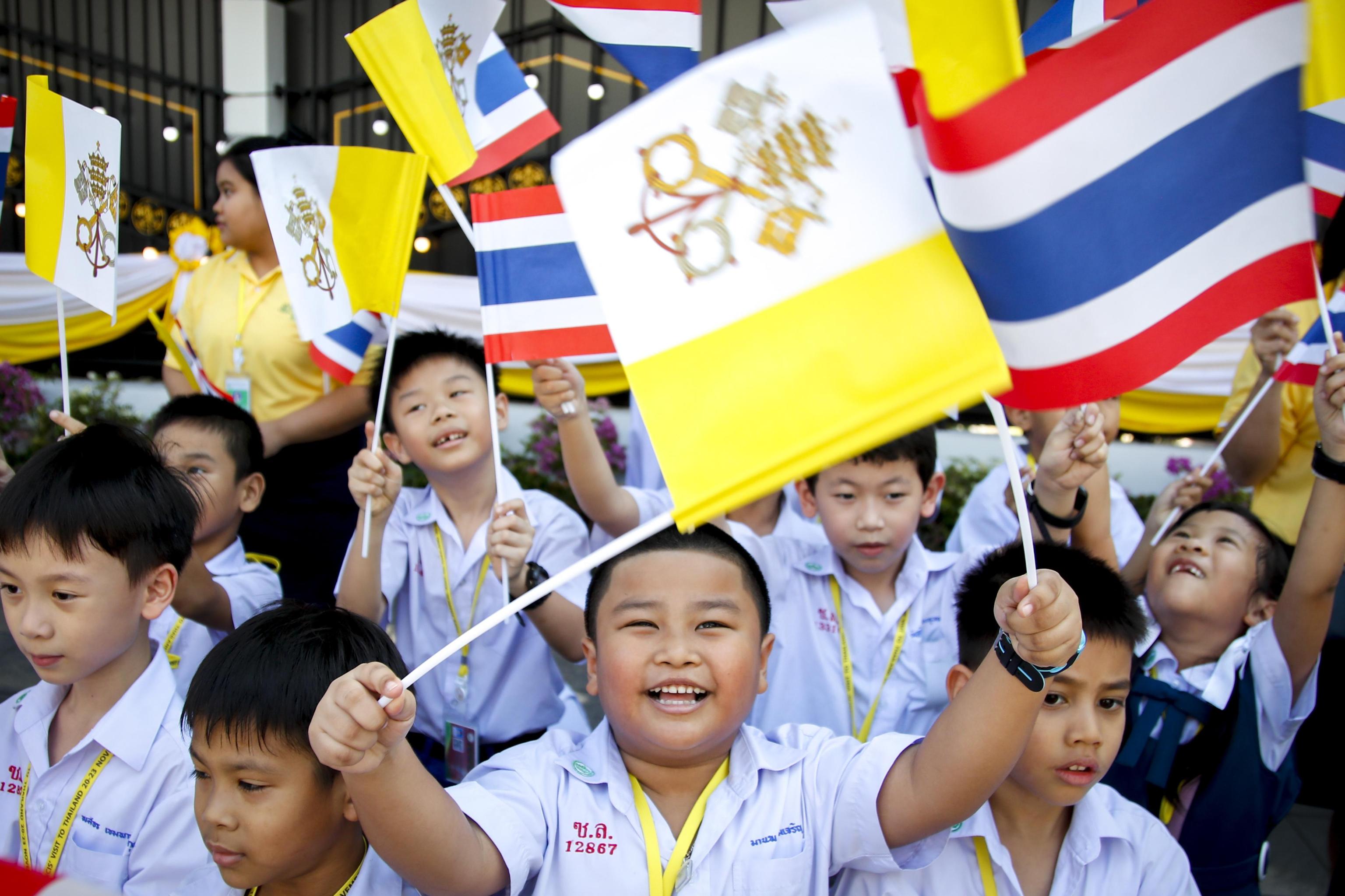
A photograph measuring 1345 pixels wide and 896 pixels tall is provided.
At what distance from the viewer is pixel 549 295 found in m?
2.10

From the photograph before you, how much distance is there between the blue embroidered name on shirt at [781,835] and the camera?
149 cm

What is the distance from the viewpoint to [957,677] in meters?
1.70

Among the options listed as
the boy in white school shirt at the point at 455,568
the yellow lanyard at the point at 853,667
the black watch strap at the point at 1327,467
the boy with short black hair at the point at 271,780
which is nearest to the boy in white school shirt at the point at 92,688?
the boy with short black hair at the point at 271,780

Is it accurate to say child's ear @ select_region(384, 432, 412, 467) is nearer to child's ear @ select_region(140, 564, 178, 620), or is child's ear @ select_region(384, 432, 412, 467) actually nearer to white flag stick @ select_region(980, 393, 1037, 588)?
child's ear @ select_region(140, 564, 178, 620)

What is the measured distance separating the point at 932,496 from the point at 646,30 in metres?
1.32

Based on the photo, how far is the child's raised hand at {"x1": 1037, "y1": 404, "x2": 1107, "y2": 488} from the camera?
5.82 feet

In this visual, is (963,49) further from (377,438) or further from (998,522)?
(998,522)

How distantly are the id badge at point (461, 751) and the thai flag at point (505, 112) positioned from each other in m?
1.31

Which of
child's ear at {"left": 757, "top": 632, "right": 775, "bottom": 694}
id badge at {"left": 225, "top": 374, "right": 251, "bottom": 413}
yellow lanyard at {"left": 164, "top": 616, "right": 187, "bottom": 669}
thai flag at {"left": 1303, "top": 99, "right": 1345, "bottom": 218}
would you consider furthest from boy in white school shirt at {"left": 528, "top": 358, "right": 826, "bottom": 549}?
thai flag at {"left": 1303, "top": 99, "right": 1345, "bottom": 218}

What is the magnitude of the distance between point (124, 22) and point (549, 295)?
7.31m

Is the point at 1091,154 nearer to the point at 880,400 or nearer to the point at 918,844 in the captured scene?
the point at 880,400

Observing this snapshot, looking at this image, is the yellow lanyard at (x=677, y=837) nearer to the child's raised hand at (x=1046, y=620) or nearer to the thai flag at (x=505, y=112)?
the child's raised hand at (x=1046, y=620)

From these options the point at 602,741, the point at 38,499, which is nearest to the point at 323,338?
the point at 38,499

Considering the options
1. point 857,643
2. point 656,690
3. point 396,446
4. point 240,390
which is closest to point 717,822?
point 656,690
